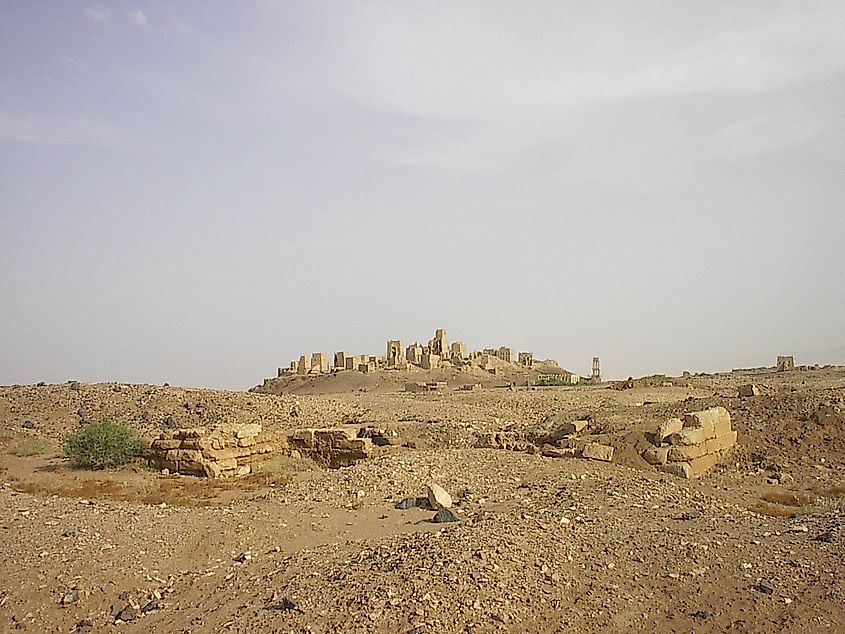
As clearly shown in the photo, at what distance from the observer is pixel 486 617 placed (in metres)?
5.08

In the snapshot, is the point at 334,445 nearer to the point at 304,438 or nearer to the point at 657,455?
the point at 304,438

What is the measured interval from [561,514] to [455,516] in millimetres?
1305

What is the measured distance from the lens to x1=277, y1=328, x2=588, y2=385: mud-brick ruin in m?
42.8

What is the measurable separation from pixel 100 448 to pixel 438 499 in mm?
7987

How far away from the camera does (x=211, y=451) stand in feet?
43.3

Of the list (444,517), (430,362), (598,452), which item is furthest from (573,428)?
(430,362)

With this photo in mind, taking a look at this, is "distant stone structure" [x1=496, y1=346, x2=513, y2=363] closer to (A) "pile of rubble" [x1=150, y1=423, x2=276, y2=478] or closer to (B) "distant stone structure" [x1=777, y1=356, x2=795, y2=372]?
(B) "distant stone structure" [x1=777, y1=356, x2=795, y2=372]

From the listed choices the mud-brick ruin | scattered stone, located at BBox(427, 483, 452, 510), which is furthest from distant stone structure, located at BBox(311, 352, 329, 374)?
scattered stone, located at BBox(427, 483, 452, 510)

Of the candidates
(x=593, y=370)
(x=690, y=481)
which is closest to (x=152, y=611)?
(x=690, y=481)

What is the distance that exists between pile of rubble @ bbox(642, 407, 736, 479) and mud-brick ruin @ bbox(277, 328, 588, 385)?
2551 cm

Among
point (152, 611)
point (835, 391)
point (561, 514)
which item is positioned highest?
point (835, 391)

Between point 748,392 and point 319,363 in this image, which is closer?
point 748,392

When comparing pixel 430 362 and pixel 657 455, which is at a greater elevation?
pixel 430 362

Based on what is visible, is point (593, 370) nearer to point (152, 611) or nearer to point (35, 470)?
point (35, 470)
